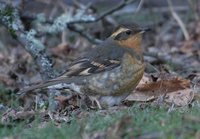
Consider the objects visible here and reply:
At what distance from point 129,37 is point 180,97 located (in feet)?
3.29

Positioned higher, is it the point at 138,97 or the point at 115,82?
the point at 115,82

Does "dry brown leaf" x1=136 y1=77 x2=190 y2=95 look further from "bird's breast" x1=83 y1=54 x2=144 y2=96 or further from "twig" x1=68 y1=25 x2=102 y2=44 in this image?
"twig" x1=68 y1=25 x2=102 y2=44

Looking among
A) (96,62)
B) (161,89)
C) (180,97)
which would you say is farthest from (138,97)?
(96,62)

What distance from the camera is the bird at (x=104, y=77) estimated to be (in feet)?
23.7

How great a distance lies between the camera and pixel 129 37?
7.81m

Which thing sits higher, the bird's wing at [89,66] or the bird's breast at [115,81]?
the bird's wing at [89,66]

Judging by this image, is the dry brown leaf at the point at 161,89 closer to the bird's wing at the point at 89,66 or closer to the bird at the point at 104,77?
the bird at the point at 104,77

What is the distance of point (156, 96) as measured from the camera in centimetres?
750

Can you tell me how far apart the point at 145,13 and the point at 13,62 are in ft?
12.0

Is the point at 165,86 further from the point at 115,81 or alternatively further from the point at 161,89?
the point at 115,81

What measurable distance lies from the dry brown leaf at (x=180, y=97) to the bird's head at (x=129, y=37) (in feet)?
2.39

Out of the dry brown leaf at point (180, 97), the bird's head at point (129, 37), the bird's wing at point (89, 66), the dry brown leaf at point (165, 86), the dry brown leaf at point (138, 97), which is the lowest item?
the dry brown leaf at point (180, 97)

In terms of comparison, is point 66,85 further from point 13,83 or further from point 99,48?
point 13,83

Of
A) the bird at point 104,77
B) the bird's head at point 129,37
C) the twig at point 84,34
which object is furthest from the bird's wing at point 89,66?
the twig at point 84,34
